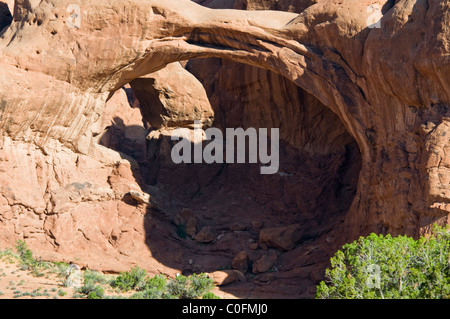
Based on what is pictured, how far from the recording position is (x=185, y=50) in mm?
17938

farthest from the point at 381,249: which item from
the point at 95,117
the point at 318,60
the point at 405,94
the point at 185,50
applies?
the point at 95,117

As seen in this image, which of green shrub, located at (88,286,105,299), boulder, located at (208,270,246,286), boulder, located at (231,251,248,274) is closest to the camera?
green shrub, located at (88,286,105,299)

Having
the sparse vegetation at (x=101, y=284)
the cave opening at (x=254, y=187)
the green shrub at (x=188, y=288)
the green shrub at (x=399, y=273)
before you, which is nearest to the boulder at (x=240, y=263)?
the cave opening at (x=254, y=187)

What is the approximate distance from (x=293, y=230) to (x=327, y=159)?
310 cm

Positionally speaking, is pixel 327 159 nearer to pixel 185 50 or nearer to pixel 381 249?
pixel 185 50

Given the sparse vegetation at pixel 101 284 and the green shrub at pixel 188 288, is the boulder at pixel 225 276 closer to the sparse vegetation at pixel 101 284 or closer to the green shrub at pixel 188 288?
the sparse vegetation at pixel 101 284

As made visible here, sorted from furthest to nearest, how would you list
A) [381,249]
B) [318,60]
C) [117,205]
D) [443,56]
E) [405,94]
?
[117,205]
[318,60]
[405,94]
[443,56]
[381,249]

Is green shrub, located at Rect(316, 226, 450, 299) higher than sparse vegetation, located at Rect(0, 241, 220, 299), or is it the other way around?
green shrub, located at Rect(316, 226, 450, 299)

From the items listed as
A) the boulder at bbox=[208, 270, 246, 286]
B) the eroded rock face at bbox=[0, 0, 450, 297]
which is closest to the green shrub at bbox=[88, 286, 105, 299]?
the eroded rock face at bbox=[0, 0, 450, 297]

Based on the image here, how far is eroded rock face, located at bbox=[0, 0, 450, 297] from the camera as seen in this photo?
1490cm

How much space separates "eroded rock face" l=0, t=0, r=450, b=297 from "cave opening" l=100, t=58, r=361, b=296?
5.2 inches

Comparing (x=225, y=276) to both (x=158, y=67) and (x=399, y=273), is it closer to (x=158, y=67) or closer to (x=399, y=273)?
(x=158, y=67)

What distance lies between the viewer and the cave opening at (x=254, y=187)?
1891 centimetres

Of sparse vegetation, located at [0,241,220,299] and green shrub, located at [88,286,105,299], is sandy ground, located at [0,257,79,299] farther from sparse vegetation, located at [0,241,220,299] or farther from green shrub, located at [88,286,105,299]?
green shrub, located at [88,286,105,299]
